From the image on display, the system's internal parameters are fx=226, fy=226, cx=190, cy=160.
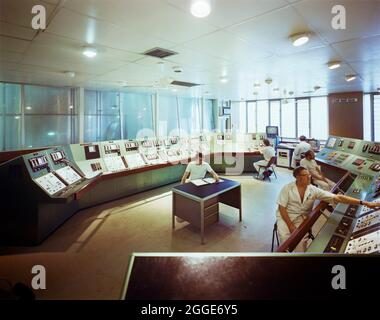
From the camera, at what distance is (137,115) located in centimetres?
762

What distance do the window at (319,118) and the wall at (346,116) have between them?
2.14 feet

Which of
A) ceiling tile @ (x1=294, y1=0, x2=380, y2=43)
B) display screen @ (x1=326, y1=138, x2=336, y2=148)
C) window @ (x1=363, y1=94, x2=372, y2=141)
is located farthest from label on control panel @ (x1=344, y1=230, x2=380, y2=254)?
window @ (x1=363, y1=94, x2=372, y2=141)

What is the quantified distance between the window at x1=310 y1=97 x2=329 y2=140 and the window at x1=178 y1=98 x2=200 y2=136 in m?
4.44

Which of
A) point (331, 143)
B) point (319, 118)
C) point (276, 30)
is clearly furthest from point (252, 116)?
point (276, 30)

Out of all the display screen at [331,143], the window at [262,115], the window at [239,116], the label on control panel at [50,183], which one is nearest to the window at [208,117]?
the window at [239,116]

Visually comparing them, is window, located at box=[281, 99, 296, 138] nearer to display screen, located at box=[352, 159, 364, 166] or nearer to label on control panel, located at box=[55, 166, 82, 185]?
display screen, located at box=[352, 159, 364, 166]

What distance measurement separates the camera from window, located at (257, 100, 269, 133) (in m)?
10.1

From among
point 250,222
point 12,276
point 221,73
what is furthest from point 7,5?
point 250,222

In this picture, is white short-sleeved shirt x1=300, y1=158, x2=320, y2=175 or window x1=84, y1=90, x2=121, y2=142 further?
window x1=84, y1=90, x2=121, y2=142

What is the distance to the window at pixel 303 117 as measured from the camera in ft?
28.9

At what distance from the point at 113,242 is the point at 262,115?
8.94m

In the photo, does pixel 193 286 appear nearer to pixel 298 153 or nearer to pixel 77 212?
pixel 77 212

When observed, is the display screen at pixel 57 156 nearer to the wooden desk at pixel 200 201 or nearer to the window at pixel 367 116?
the wooden desk at pixel 200 201
